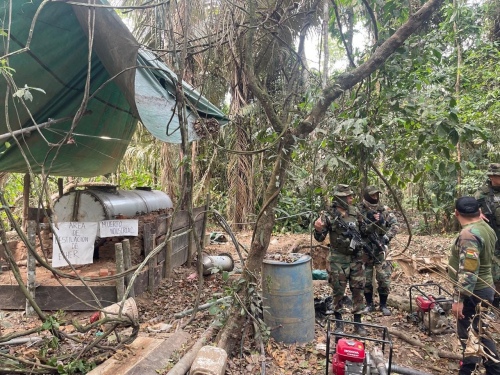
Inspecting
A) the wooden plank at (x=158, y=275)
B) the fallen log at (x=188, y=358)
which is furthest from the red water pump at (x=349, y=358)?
the wooden plank at (x=158, y=275)

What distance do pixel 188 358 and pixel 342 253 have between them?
242 cm

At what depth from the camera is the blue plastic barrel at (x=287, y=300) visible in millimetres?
3980

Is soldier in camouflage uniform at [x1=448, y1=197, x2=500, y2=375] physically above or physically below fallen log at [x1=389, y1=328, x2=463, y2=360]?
above

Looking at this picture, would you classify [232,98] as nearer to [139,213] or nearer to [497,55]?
[139,213]

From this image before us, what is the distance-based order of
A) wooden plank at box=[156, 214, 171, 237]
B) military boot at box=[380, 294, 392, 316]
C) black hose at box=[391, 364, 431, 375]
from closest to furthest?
1. black hose at box=[391, 364, 431, 375]
2. military boot at box=[380, 294, 392, 316]
3. wooden plank at box=[156, 214, 171, 237]

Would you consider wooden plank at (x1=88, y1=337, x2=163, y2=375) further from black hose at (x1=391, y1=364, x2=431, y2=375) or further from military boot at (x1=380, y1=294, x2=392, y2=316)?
military boot at (x1=380, y1=294, x2=392, y2=316)

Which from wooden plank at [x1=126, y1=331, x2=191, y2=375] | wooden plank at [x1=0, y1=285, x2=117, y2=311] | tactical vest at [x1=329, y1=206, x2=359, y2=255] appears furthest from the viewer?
wooden plank at [x1=0, y1=285, x2=117, y2=311]

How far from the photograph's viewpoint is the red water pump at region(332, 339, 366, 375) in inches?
108

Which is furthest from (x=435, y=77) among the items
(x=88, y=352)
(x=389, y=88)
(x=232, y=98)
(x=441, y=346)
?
(x=232, y=98)

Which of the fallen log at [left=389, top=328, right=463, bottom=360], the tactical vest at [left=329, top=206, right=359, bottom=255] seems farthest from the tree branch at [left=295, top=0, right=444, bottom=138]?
the fallen log at [left=389, top=328, right=463, bottom=360]

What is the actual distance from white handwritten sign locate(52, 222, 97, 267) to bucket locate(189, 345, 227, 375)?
3.03 metres

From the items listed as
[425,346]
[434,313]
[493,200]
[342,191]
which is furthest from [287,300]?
[493,200]

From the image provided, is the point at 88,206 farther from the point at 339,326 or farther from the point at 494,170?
the point at 494,170

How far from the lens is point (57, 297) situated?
497cm
